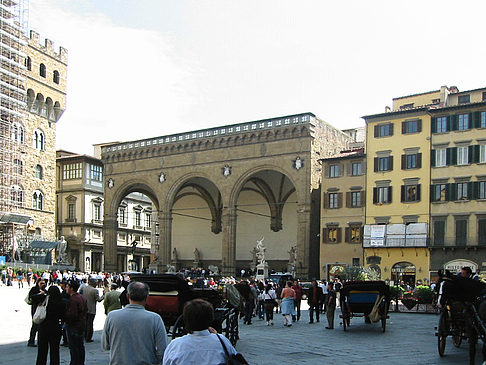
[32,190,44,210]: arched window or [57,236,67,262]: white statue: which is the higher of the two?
[32,190,44,210]: arched window

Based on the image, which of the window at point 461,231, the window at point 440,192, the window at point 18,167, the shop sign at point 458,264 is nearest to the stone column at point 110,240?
the window at point 18,167

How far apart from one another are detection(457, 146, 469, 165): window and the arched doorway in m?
6.73

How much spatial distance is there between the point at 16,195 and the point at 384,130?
3208 cm

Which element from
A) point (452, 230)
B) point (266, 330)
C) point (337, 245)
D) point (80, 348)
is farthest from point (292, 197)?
point (80, 348)

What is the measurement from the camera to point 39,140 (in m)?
57.0

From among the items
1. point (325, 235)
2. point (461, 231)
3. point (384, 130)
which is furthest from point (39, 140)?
point (461, 231)

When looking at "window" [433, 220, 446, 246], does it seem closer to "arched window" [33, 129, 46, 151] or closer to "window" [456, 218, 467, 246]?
"window" [456, 218, 467, 246]

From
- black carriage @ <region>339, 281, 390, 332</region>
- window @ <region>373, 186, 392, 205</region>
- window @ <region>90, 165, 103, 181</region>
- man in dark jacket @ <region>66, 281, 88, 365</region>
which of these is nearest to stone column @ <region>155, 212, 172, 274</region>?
window @ <region>90, 165, 103, 181</region>

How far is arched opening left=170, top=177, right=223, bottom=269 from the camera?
54.2m

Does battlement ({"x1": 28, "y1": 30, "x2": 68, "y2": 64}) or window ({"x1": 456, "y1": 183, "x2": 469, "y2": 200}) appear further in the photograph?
battlement ({"x1": 28, "y1": 30, "x2": 68, "y2": 64})

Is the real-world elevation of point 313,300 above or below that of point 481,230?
below

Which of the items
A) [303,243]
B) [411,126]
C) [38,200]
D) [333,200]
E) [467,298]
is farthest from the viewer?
[38,200]

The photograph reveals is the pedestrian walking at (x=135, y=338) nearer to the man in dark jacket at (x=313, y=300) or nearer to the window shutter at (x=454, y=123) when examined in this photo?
the man in dark jacket at (x=313, y=300)

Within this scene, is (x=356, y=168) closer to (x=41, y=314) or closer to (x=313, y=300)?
(x=313, y=300)
